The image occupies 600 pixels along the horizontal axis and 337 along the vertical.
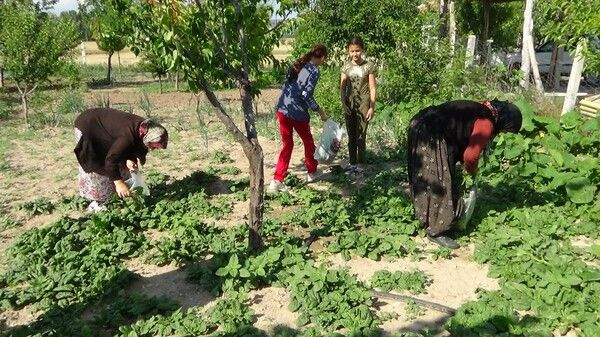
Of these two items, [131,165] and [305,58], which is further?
[305,58]

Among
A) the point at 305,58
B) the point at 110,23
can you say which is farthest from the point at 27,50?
the point at 110,23

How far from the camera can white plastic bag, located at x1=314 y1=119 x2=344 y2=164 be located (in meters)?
5.68

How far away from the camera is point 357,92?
5535mm

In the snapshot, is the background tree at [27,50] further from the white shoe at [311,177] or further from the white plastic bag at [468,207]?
the white plastic bag at [468,207]

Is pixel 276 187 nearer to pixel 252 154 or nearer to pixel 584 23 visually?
pixel 252 154

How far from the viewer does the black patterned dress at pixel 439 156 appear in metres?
3.89

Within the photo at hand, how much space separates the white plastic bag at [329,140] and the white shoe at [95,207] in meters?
2.49

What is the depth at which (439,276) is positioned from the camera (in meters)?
3.66

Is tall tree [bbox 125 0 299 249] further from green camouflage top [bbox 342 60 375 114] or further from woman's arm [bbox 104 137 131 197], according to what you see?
green camouflage top [bbox 342 60 375 114]

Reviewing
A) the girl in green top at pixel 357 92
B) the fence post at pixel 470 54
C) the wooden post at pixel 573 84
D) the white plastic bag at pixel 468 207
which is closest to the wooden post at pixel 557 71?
the fence post at pixel 470 54

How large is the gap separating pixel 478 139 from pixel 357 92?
6.75 feet

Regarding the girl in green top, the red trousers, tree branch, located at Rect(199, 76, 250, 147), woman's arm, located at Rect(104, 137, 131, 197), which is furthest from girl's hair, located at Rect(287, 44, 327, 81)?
woman's arm, located at Rect(104, 137, 131, 197)

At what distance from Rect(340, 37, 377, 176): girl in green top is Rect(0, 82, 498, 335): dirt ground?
742 millimetres

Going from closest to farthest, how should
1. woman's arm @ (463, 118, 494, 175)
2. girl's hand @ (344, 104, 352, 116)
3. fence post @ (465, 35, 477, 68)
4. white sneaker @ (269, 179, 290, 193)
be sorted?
woman's arm @ (463, 118, 494, 175) → white sneaker @ (269, 179, 290, 193) → girl's hand @ (344, 104, 352, 116) → fence post @ (465, 35, 477, 68)
